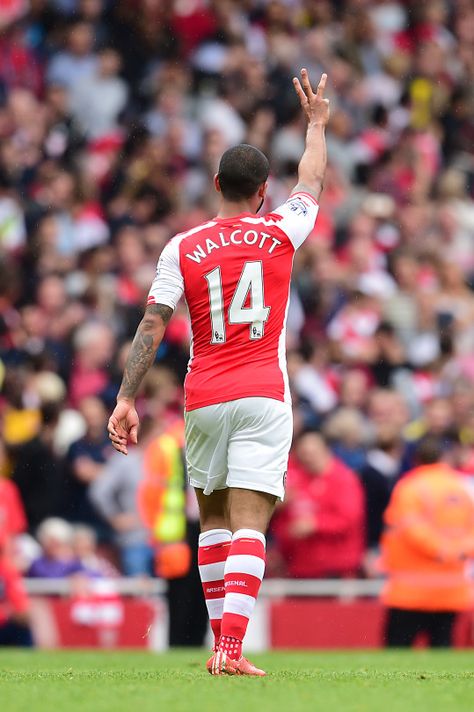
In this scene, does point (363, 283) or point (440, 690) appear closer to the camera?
point (440, 690)

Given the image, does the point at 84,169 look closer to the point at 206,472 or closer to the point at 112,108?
the point at 112,108

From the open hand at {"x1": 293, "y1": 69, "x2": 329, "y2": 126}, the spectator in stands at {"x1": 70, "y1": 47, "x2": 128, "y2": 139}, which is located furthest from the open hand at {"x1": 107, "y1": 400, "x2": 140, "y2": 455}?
the spectator in stands at {"x1": 70, "y1": 47, "x2": 128, "y2": 139}

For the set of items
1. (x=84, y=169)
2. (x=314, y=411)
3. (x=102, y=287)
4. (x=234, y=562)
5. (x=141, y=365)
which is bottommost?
(x=234, y=562)

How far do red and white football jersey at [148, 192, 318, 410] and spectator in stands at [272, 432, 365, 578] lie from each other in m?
6.47

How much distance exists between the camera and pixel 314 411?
1589 centimetres

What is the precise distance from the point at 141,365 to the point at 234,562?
1004 millimetres

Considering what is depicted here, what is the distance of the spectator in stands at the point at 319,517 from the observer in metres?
14.0

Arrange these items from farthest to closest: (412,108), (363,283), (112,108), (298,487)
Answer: (412,108) < (112,108) < (363,283) < (298,487)

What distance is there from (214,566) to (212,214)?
10.9 metres

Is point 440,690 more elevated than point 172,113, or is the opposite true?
point 172,113

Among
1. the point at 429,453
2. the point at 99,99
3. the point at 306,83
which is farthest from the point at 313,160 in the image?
the point at 99,99

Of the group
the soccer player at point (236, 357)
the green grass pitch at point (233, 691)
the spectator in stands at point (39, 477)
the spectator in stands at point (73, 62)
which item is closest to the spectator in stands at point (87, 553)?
the spectator in stands at point (39, 477)

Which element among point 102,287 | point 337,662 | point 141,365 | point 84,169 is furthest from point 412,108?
point 141,365

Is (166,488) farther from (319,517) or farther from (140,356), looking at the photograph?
(140,356)
